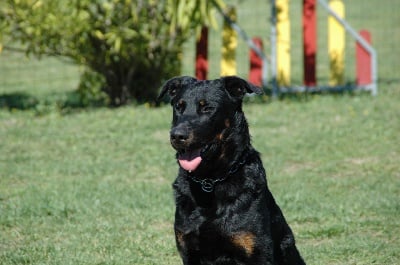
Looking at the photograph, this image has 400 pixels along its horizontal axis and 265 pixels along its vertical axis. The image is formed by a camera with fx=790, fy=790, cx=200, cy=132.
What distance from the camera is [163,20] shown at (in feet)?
43.2

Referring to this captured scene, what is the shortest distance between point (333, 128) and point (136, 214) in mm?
4573

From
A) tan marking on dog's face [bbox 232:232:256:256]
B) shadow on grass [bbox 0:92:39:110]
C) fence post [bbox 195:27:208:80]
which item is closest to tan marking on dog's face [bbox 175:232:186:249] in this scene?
tan marking on dog's face [bbox 232:232:256:256]

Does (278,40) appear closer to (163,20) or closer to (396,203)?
(163,20)

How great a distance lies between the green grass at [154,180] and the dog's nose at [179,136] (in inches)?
65.3

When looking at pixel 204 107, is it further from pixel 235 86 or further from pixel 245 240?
pixel 245 240

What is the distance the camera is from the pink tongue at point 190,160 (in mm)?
4789

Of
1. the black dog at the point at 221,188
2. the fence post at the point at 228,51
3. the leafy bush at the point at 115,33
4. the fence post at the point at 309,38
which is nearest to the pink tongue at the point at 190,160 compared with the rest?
the black dog at the point at 221,188

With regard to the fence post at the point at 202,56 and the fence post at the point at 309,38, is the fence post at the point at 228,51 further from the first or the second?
the fence post at the point at 309,38

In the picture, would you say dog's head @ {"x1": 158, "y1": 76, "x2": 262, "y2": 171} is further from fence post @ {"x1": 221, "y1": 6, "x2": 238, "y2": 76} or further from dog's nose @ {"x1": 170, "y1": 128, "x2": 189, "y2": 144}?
fence post @ {"x1": 221, "y1": 6, "x2": 238, "y2": 76}

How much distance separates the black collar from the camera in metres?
4.89

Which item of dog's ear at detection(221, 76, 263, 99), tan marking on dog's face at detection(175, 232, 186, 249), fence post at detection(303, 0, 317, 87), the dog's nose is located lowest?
tan marking on dog's face at detection(175, 232, 186, 249)

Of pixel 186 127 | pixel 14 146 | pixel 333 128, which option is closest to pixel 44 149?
pixel 14 146

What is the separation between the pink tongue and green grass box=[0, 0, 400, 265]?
1524 mm

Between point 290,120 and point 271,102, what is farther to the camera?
point 271,102
